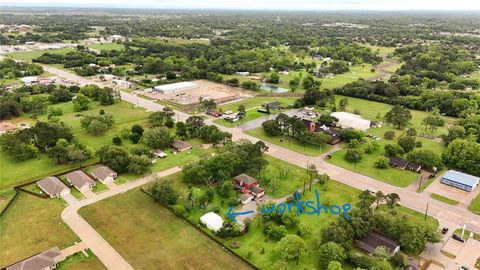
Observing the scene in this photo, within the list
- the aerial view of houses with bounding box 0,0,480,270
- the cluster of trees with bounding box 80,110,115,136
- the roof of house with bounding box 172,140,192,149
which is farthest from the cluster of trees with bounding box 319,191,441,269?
the cluster of trees with bounding box 80,110,115,136

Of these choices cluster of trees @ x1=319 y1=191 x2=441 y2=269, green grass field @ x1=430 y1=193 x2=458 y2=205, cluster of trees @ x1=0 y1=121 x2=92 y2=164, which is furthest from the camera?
cluster of trees @ x1=0 y1=121 x2=92 y2=164

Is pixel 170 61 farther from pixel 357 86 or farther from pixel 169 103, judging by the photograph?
pixel 357 86

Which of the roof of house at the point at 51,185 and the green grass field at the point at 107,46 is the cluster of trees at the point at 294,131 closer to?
the roof of house at the point at 51,185

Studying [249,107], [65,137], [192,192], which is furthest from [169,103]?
[192,192]

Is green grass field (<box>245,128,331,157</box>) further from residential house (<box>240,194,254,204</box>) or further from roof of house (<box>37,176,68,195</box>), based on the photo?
roof of house (<box>37,176,68,195</box>)

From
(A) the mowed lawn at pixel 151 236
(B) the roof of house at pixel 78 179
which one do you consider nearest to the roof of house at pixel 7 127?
(B) the roof of house at pixel 78 179

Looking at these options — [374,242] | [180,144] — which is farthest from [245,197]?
[180,144]

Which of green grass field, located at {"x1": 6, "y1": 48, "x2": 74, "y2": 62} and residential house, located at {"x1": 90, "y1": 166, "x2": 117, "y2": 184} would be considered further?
green grass field, located at {"x1": 6, "y1": 48, "x2": 74, "y2": 62}
